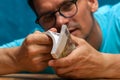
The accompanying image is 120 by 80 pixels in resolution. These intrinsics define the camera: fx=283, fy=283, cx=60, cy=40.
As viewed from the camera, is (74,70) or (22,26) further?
(22,26)

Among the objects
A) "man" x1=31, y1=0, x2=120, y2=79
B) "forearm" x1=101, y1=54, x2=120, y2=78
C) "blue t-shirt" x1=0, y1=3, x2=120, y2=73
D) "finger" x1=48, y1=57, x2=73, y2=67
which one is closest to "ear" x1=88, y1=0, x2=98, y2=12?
"man" x1=31, y1=0, x2=120, y2=79

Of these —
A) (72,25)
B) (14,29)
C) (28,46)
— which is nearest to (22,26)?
(14,29)

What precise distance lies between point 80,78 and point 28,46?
0.17 m

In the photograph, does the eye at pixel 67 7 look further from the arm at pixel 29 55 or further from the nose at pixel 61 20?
the arm at pixel 29 55

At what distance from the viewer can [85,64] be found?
0.77 m

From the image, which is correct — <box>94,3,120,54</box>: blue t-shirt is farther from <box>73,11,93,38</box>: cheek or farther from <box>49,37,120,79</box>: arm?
<box>49,37,120,79</box>: arm

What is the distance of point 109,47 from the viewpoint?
111 centimetres

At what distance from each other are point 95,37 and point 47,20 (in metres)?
0.21

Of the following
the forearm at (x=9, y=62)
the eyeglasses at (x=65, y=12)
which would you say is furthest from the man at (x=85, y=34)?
the forearm at (x=9, y=62)

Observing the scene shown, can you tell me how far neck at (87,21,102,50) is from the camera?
108cm

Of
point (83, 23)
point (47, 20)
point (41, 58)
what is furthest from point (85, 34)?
point (41, 58)

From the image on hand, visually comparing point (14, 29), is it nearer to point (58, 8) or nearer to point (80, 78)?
point (58, 8)

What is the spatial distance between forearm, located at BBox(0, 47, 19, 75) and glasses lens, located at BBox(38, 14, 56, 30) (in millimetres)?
189

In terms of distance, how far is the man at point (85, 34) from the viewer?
0.75 meters
